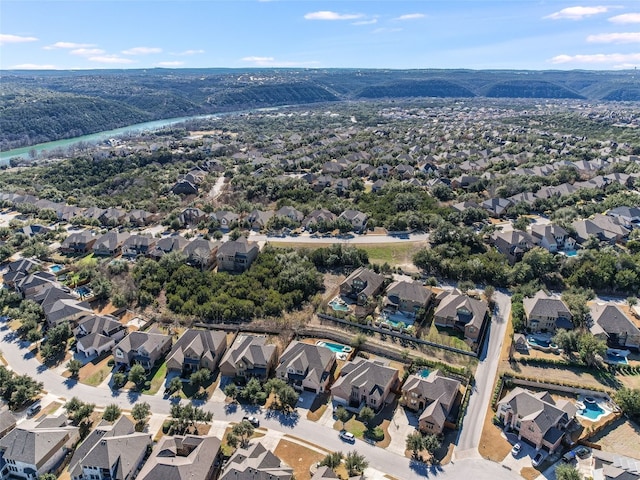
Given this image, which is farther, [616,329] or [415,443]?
[616,329]

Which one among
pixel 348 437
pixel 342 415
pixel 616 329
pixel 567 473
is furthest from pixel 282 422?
pixel 616 329

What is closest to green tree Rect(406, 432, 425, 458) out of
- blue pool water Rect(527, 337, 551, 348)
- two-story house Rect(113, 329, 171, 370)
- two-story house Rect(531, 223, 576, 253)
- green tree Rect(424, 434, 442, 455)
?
green tree Rect(424, 434, 442, 455)

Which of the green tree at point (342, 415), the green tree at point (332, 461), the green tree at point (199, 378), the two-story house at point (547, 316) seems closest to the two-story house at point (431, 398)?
the green tree at point (342, 415)

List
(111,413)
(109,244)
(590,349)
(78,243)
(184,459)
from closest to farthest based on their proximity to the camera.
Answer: (184,459)
(111,413)
(590,349)
(109,244)
(78,243)

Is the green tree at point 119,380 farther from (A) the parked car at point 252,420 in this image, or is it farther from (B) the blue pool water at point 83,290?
(B) the blue pool water at point 83,290

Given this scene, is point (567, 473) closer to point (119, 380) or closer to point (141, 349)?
point (141, 349)

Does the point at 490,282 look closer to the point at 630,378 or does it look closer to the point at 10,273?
the point at 630,378

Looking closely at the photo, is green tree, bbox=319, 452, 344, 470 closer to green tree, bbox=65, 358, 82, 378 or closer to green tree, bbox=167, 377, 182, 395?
green tree, bbox=167, 377, 182, 395

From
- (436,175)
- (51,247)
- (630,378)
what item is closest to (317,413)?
(630,378)
